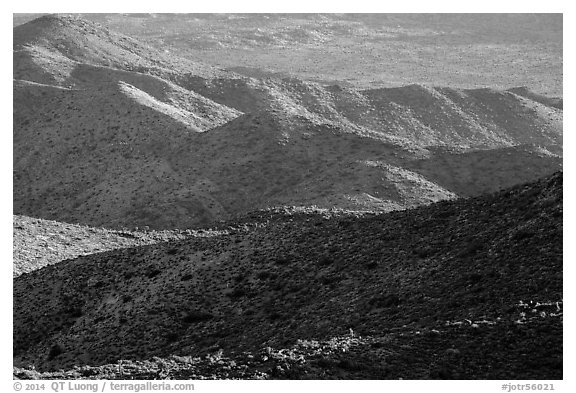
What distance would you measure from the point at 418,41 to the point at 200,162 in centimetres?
12158

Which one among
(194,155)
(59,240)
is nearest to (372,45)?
(194,155)

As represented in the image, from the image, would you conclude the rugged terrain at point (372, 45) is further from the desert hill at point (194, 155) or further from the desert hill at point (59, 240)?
the desert hill at point (59, 240)

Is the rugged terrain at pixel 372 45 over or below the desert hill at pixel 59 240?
below

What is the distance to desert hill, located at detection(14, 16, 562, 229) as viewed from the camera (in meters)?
50.6

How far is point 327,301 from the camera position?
26.6 metres

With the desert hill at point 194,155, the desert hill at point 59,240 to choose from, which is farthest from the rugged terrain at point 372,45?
the desert hill at point 59,240

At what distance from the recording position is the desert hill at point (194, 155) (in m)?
50.6

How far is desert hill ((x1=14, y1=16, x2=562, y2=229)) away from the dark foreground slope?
15.3 m

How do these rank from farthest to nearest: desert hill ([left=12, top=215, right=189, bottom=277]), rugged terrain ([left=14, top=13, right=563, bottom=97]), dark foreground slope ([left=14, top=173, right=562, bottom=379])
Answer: rugged terrain ([left=14, top=13, right=563, bottom=97]) < desert hill ([left=12, top=215, right=189, bottom=277]) < dark foreground slope ([left=14, top=173, right=562, bottom=379])

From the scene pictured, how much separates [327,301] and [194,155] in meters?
31.7

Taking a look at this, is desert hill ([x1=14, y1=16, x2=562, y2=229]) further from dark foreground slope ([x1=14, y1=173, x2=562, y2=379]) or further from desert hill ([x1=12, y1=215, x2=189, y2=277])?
dark foreground slope ([x1=14, y1=173, x2=562, y2=379])

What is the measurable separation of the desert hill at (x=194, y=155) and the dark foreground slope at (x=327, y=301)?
604 inches

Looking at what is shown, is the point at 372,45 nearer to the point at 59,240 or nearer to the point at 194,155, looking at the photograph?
the point at 194,155

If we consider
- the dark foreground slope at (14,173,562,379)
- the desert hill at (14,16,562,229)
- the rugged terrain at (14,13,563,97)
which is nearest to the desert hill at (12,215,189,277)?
the dark foreground slope at (14,173,562,379)
